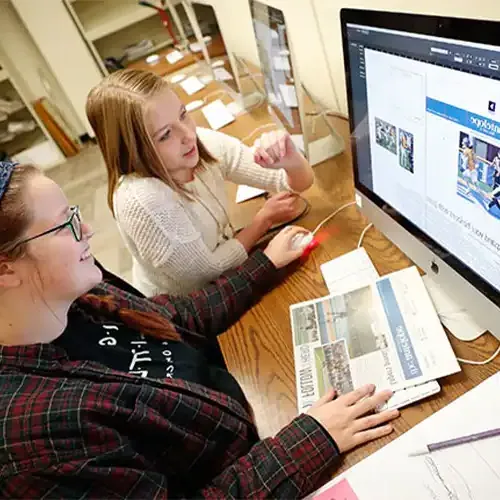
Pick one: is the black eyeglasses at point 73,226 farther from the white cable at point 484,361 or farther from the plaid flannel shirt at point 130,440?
the white cable at point 484,361

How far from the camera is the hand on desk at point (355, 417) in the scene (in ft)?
2.10

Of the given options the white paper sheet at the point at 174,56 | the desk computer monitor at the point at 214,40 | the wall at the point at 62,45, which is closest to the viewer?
the desk computer monitor at the point at 214,40

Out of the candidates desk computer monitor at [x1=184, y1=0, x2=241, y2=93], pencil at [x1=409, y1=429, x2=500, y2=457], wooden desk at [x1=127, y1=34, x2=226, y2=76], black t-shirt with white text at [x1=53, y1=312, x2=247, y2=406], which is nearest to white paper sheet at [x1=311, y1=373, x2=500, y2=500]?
pencil at [x1=409, y1=429, x2=500, y2=457]

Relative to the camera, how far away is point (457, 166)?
566 millimetres

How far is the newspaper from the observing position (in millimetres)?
683

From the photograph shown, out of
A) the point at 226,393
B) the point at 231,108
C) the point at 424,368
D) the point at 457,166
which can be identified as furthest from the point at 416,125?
the point at 231,108

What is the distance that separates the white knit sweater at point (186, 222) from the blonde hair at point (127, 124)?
0.03 m

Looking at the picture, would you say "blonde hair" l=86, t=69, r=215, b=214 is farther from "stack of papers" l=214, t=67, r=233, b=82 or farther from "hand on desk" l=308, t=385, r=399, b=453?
"stack of papers" l=214, t=67, r=233, b=82

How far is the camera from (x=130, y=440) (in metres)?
0.65

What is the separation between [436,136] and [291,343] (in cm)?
45

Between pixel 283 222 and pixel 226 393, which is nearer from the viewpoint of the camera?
pixel 226 393

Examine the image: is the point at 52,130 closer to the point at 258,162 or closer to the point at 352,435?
the point at 258,162

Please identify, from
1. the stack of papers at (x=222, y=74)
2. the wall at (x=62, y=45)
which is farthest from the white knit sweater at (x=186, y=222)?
the wall at (x=62, y=45)

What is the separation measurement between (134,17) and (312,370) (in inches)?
144
